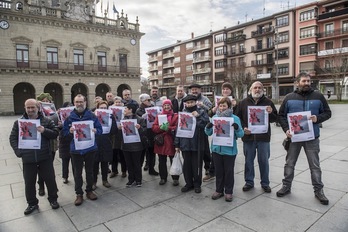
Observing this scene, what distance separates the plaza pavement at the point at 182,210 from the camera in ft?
11.2

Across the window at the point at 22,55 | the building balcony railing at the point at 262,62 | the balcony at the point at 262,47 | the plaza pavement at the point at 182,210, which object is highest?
the balcony at the point at 262,47

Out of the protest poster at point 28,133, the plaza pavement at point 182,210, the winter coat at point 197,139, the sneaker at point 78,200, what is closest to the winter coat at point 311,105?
the plaza pavement at point 182,210

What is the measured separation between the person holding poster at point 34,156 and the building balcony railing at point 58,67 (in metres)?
30.5

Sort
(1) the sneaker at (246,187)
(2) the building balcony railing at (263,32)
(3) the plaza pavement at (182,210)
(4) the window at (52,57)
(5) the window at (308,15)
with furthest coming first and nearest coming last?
(2) the building balcony railing at (263,32)
(5) the window at (308,15)
(4) the window at (52,57)
(1) the sneaker at (246,187)
(3) the plaza pavement at (182,210)

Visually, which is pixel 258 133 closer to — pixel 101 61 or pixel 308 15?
pixel 101 61

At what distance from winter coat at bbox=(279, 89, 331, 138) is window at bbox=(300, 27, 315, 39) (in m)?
46.5

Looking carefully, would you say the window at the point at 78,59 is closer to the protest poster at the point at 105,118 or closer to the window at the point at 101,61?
the window at the point at 101,61

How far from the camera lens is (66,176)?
5445mm

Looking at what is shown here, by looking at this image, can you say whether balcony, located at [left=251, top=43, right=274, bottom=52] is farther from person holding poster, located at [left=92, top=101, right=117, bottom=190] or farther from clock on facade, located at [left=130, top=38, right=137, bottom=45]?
person holding poster, located at [left=92, top=101, right=117, bottom=190]

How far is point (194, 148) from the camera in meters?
4.67

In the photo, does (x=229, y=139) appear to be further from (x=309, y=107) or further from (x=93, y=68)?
(x=93, y=68)

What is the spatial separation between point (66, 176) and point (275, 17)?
169 feet

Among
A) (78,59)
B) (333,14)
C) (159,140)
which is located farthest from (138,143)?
(333,14)

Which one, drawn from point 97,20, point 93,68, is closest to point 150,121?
point 93,68
